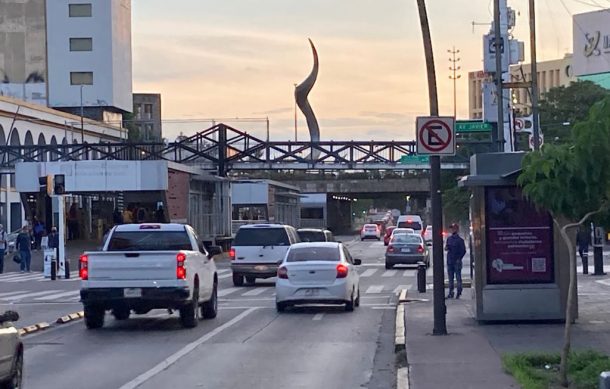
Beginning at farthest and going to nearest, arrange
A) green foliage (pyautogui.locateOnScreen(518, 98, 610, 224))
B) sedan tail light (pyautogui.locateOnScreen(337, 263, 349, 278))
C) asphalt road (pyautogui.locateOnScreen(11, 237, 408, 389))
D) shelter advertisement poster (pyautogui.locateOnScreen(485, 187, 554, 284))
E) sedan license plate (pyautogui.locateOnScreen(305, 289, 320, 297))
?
sedan license plate (pyautogui.locateOnScreen(305, 289, 320, 297)) < sedan tail light (pyautogui.locateOnScreen(337, 263, 349, 278)) < shelter advertisement poster (pyautogui.locateOnScreen(485, 187, 554, 284)) < asphalt road (pyautogui.locateOnScreen(11, 237, 408, 389)) < green foliage (pyautogui.locateOnScreen(518, 98, 610, 224))

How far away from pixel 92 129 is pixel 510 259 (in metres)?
68.0

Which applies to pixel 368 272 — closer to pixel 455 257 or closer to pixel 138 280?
pixel 455 257

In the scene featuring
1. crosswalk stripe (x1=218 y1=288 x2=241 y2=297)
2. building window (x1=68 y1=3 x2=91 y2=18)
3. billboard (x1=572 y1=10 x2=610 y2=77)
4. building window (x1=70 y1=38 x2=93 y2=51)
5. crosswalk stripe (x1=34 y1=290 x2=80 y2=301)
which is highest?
building window (x1=68 y1=3 x2=91 y2=18)

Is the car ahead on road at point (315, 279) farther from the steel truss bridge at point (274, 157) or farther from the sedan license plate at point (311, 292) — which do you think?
the steel truss bridge at point (274, 157)

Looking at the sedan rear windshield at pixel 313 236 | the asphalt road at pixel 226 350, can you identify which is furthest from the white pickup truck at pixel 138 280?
the sedan rear windshield at pixel 313 236

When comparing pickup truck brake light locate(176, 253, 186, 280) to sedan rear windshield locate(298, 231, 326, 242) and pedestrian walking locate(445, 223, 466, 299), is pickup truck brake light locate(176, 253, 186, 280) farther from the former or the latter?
sedan rear windshield locate(298, 231, 326, 242)

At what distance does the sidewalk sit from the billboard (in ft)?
131

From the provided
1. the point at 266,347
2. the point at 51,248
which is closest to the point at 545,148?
the point at 266,347

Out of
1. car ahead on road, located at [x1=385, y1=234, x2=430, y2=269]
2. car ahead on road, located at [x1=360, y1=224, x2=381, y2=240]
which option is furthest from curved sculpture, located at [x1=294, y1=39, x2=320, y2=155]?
car ahead on road, located at [x1=385, y1=234, x2=430, y2=269]

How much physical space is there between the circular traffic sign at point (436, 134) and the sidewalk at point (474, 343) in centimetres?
309

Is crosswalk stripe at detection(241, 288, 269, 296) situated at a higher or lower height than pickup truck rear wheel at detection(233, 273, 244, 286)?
lower

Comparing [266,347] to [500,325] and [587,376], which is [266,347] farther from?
[587,376]

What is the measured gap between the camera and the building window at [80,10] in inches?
3521

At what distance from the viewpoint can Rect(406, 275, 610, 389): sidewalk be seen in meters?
13.7
